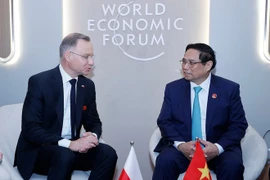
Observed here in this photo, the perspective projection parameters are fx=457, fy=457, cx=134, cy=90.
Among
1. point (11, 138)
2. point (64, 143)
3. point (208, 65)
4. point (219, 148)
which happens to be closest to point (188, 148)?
point (219, 148)

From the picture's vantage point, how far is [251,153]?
12.1ft

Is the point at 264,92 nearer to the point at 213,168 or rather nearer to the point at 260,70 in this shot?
the point at 260,70

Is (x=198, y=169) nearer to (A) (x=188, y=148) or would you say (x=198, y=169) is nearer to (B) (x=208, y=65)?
(A) (x=188, y=148)

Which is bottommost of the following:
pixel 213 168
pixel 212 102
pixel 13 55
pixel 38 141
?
pixel 213 168

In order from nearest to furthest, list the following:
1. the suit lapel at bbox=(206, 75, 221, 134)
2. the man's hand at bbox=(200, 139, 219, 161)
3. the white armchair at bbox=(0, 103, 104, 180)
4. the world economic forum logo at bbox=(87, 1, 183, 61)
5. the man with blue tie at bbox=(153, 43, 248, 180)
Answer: the white armchair at bbox=(0, 103, 104, 180), the man's hand at bbox=(200, 139, 219, 161), the man with blue tie at bbox=(153, 43, 248, 180), the suit lapel at bbox=(206, 75, 221, 134), the world economic forum logo at bbox=(87, 1, 183, 61)

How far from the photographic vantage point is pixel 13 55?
15.0 feet

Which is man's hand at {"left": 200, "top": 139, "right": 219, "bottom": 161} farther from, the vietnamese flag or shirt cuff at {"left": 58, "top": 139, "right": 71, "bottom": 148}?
shirt cuff at {"left": 58, "top": 139, "right": 71, "bottom": 148}

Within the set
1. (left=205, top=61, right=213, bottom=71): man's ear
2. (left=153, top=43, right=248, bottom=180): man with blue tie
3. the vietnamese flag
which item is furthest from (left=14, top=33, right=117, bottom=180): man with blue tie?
(left=205, top=61, right=213, bottom=71): man's ear

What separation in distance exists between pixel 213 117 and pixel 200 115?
11cm

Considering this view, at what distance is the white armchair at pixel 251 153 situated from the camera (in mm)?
3479

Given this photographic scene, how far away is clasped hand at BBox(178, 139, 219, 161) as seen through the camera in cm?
353

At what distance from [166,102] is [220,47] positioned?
95 cm

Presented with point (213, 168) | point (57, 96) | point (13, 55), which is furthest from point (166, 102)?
point (13, 55)

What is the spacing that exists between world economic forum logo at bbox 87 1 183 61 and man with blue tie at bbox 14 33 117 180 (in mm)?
899
